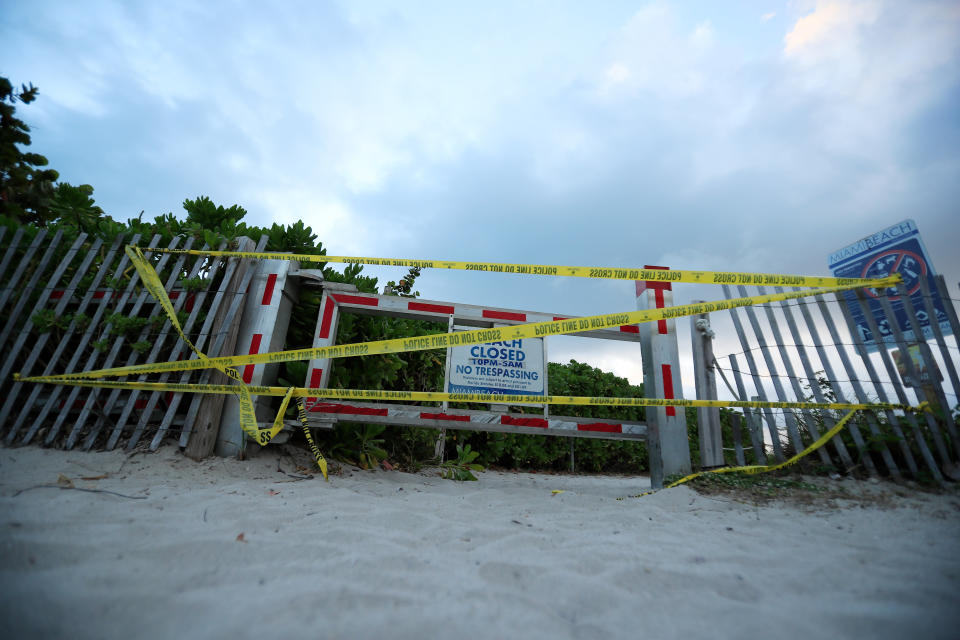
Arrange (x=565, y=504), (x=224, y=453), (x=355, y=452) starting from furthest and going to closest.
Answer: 1. (x=355, y=452)
2. (x=224, y=453)
3. (x=565, y=504)

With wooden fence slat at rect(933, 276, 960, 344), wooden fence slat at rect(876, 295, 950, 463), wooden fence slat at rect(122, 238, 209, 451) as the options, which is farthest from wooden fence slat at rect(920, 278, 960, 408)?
wooden fence slat at rect(122, 238, 209, 451)

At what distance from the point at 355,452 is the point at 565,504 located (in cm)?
221

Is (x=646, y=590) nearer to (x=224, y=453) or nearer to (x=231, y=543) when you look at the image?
(x=231, y=543)

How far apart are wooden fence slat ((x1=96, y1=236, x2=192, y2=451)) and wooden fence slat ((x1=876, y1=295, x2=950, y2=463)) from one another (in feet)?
19.6

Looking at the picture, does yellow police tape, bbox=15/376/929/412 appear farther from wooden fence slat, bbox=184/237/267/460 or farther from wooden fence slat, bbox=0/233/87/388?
wooden fence slat, bbox=0/233/87/388

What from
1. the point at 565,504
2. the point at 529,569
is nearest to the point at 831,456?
the point at 565,504

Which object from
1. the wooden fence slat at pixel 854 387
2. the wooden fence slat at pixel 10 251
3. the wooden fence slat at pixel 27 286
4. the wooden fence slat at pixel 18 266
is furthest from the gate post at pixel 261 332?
the wooden fence slat at pixel 854 387

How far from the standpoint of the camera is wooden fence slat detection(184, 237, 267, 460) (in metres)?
3.35

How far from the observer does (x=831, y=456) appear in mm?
3229

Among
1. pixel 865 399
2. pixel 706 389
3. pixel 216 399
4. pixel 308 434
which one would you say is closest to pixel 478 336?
pixel 308 434

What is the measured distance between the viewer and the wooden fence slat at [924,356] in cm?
281

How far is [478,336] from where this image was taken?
313 centimetres

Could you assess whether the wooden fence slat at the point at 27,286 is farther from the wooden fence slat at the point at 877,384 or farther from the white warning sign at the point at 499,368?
the wooden fence slat at the point at 877,384

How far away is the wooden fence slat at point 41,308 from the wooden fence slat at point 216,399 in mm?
1386
